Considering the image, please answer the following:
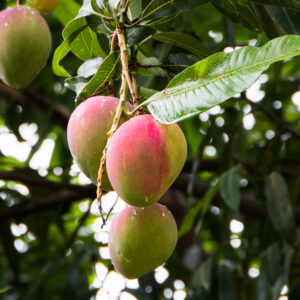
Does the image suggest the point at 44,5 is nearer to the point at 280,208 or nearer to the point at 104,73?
the point at 104,73

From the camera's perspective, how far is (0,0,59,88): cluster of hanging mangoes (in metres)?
0.71

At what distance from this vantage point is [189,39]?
2.50 ft

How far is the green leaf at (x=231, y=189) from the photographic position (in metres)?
1.21

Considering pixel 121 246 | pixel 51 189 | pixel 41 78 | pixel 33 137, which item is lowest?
pixel 51 189

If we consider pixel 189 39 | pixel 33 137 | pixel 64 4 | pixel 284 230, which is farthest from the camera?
pixel 33 137

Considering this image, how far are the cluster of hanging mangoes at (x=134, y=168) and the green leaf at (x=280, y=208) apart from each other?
0.70 metres

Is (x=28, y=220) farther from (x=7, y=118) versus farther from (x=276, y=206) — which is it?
(x=276, y=206)

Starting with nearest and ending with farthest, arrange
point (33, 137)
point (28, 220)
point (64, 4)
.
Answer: point (64, 4)
point (33, 137)
point (28, 220)

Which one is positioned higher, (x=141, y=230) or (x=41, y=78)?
(x=141, y=230)

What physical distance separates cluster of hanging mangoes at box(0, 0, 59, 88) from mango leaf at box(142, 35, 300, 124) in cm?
23

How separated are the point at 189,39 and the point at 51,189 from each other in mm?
1038

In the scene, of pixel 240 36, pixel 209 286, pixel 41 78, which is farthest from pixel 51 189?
pixel 240 36

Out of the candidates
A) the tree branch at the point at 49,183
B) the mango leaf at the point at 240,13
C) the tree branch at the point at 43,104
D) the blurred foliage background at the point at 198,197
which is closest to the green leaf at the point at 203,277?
the blurred foliage background at the point at 198,197

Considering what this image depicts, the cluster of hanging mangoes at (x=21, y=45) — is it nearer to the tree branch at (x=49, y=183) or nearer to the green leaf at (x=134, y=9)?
the green leaf at (x=134, y=9)
